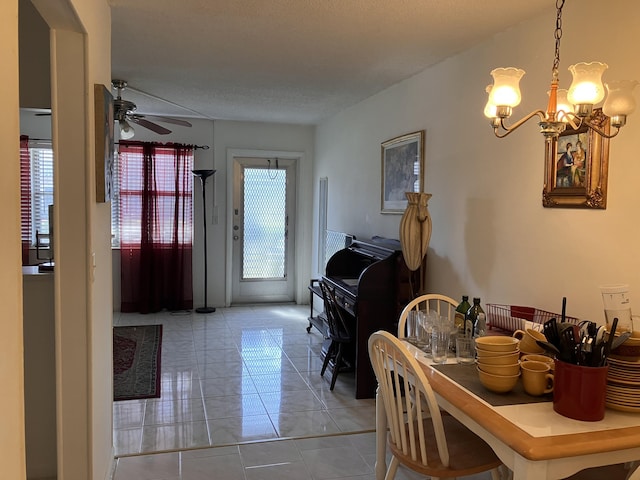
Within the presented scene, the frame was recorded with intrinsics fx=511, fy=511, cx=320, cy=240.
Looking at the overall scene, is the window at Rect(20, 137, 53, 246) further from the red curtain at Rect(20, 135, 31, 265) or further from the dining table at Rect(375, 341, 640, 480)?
the dining table at Rect(375, 341, 640, 480)

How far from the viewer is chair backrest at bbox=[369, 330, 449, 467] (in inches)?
68.9

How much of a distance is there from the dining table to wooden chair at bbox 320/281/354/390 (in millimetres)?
1931

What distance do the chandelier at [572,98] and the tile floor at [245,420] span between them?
177 centimetres

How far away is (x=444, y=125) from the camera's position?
3.41 m

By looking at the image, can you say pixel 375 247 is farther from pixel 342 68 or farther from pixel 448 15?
pixel 448 15

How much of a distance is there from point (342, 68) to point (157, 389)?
2706mm

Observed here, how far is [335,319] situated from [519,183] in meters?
1.70

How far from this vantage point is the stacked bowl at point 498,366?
1705mm

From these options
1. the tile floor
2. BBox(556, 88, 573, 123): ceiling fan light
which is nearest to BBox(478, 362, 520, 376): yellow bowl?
BBox(556, 88, 573, 123): ceiling fan light

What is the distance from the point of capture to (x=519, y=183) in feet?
8.86

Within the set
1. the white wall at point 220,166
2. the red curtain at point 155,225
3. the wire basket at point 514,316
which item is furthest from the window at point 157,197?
the wire basket at point 514,316

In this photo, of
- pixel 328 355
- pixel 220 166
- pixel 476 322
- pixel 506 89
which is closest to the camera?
pixel 506 89

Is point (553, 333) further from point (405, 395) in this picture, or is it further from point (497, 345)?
point (405, 395)

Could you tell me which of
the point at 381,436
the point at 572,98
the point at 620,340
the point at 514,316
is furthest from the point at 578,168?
the point at 381,436
